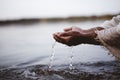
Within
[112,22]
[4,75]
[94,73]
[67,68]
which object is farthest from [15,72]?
[112,22]

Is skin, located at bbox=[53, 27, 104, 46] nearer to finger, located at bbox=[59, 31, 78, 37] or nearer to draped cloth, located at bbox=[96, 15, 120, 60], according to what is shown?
finger, located at bbox=[59, 31, 78, 37]

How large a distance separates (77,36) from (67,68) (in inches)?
69.7

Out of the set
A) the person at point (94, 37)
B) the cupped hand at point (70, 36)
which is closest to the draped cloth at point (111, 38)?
the person at point (94, 37)

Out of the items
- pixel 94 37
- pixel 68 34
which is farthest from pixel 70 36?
pixel 94 37

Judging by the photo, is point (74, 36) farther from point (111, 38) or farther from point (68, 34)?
point (111, 38)

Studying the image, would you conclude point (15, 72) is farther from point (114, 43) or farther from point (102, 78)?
point (114, 43)

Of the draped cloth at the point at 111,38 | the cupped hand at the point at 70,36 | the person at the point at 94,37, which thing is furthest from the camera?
the cupped hand at the point at 70,36

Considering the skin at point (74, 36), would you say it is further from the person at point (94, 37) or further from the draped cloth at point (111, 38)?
the draped cloth at point (111, 38)

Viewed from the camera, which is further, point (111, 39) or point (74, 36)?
point (74, 36)

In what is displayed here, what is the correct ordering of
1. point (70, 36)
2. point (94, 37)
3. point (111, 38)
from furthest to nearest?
point (94, 37) → point (70, 36) → point (111, 38)

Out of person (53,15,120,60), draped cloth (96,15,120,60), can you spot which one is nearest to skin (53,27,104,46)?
person (53,15,120,60)

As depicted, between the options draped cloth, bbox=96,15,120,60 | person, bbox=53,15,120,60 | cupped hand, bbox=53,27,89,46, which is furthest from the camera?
cupped hand, bbox=53,27,89,46

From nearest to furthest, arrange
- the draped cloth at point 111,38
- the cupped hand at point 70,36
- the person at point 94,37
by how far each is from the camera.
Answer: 1. the draped cloth at point 111,38
2. the person at point 94,37
3. the cupped hand at point 70,36

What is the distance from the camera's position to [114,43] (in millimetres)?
4656
